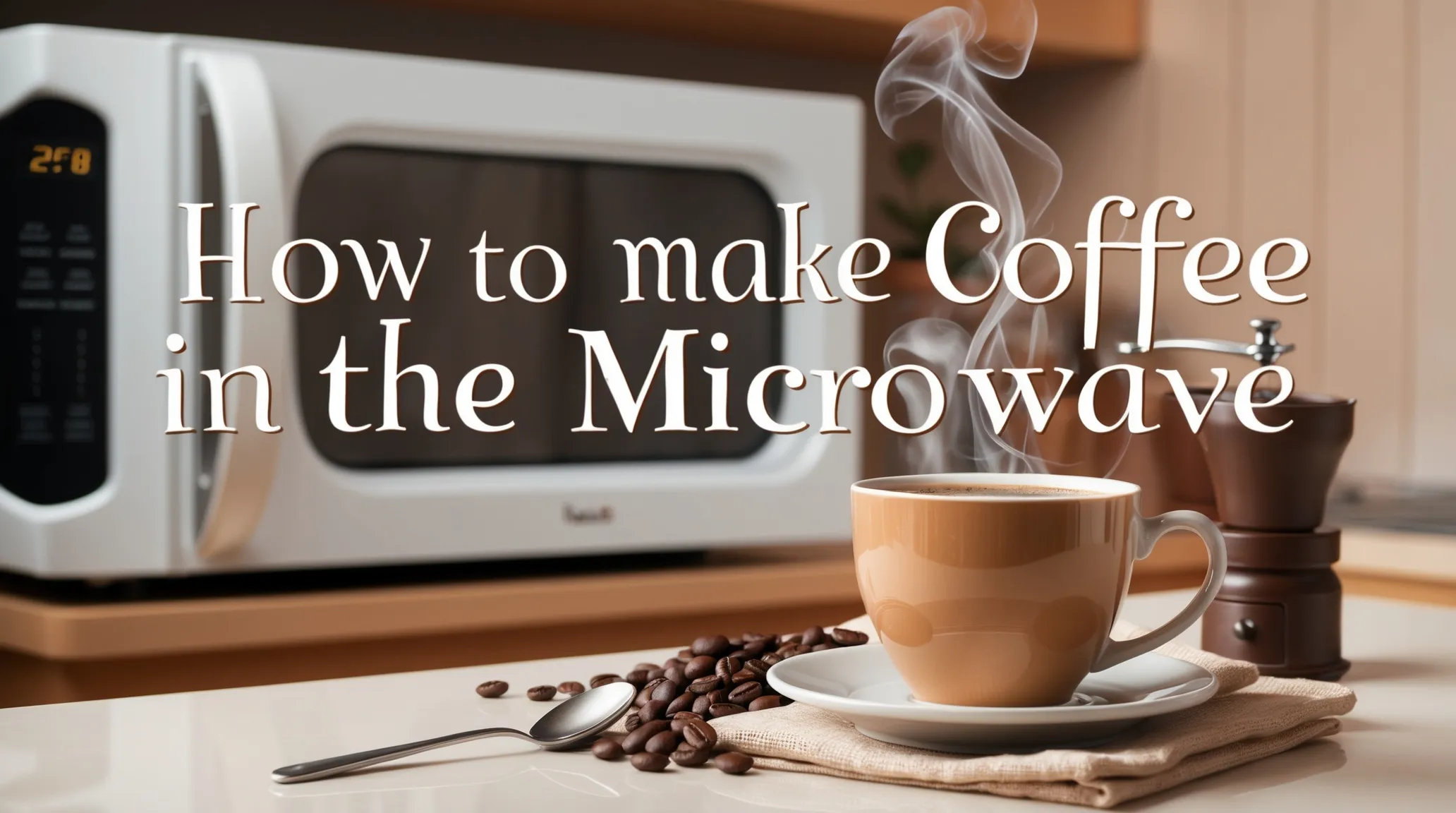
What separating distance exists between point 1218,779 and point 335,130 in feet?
3.06

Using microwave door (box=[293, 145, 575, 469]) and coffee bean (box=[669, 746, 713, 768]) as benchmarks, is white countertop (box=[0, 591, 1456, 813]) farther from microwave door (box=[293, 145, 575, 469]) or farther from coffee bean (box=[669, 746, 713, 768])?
microwave door (box=[293, 145, 575, 469])

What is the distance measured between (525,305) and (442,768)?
83cm

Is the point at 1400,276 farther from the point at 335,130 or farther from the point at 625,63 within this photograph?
the point at 335,130

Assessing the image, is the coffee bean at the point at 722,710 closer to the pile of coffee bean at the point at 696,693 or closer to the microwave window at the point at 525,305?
the pile of coffee bean at the point at 696,693

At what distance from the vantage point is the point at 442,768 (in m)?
0.53

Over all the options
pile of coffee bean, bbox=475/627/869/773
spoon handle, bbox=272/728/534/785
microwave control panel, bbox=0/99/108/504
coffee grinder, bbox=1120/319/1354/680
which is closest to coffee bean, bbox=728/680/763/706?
pile of coffee bean, bbox=475/627/869/773

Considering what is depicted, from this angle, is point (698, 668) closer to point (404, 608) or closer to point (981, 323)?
point (404, 608)

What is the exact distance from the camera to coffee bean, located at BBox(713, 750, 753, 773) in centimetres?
52

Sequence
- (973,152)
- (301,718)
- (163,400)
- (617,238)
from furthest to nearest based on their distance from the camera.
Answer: (617,238), (163,400), (973,152), (301,718)

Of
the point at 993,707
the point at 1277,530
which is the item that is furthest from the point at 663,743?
the point at 1277,530

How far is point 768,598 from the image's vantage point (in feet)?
4.62

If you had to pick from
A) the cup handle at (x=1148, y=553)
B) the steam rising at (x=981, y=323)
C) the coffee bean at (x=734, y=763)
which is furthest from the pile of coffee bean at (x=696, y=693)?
the steam rising at (x=981, y=323)

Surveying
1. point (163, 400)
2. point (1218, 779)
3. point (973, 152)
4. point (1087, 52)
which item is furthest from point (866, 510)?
point (1087, 52)

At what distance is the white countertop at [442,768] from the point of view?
0.48m
